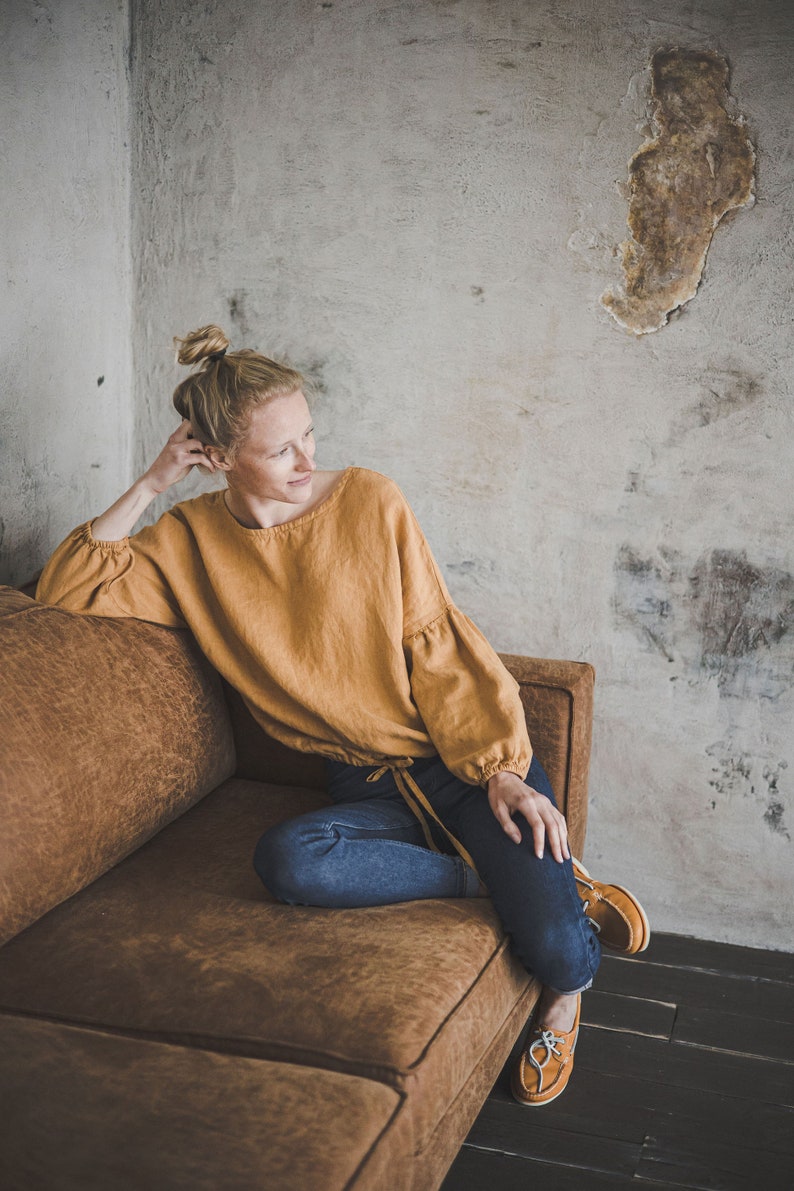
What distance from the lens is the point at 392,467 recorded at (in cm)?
227

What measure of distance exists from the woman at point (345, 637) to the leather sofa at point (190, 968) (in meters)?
0.09

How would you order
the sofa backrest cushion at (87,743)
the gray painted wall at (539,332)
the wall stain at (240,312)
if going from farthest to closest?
the wall stain at (240,312), the gray painted wall at (539,332), the sofa backrest cushion at (87,743)

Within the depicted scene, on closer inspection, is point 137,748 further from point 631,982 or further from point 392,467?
point 631,982

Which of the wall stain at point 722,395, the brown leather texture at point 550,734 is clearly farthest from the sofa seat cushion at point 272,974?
the wall stain at point 722,395

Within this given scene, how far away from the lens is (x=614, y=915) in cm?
168

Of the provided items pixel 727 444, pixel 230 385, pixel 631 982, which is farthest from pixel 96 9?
pixel 631 982

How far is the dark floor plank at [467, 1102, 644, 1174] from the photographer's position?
60.7 inches

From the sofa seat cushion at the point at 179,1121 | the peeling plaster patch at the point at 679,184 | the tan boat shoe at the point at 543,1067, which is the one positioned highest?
the peeling plaster patch at the point at 679,184

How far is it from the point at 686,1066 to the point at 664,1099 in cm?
11

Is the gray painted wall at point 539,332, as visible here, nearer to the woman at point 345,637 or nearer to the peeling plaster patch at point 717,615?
the peeling plaster patch at point 717,615

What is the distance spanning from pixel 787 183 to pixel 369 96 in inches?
34.8

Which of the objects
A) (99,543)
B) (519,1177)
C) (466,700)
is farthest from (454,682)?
(519,1177)

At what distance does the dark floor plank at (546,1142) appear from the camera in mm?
1543

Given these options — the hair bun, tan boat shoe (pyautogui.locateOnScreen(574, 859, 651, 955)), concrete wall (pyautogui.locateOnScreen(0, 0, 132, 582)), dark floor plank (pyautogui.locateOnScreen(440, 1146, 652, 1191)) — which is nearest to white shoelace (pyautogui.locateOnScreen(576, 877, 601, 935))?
tan boat shoe (pyautogui.locateOnScreen(574, 859, 651, 955))
